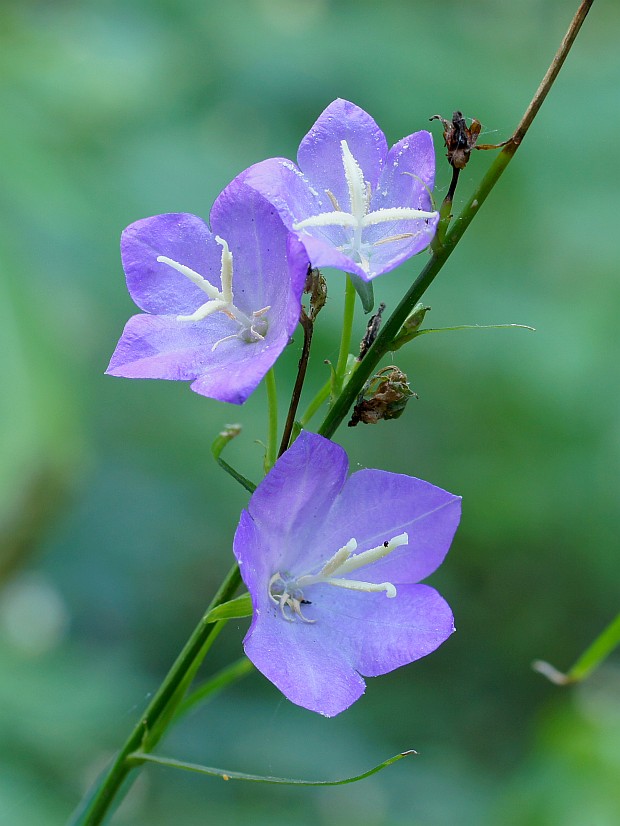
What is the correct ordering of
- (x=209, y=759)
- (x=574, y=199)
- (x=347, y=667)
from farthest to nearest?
(x=574, y=199) → (x=209, y=759) → (x=347, y=667)

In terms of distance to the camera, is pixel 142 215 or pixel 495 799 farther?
pixel 142 215

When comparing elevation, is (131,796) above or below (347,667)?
below

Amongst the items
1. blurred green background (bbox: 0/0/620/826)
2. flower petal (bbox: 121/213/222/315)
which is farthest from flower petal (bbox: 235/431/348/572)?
blurred green background (bbox: 0/0/620/826)

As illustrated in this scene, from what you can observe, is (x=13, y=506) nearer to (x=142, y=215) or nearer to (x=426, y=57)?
(x=142, y=215)

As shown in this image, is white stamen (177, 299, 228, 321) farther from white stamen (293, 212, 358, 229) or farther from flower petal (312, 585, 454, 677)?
flower petal (312, 585, 454, 677)

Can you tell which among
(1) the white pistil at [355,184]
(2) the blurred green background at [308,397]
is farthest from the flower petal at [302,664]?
(2) the blurred green background at [308,397]

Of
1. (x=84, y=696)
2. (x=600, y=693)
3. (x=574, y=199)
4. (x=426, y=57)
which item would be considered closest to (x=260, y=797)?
(x=84, y=696)

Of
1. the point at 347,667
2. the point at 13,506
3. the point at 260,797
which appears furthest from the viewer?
the point at 260,797

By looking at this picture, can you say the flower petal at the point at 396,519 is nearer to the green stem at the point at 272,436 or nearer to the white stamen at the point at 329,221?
the green stem at the point at 272,436
